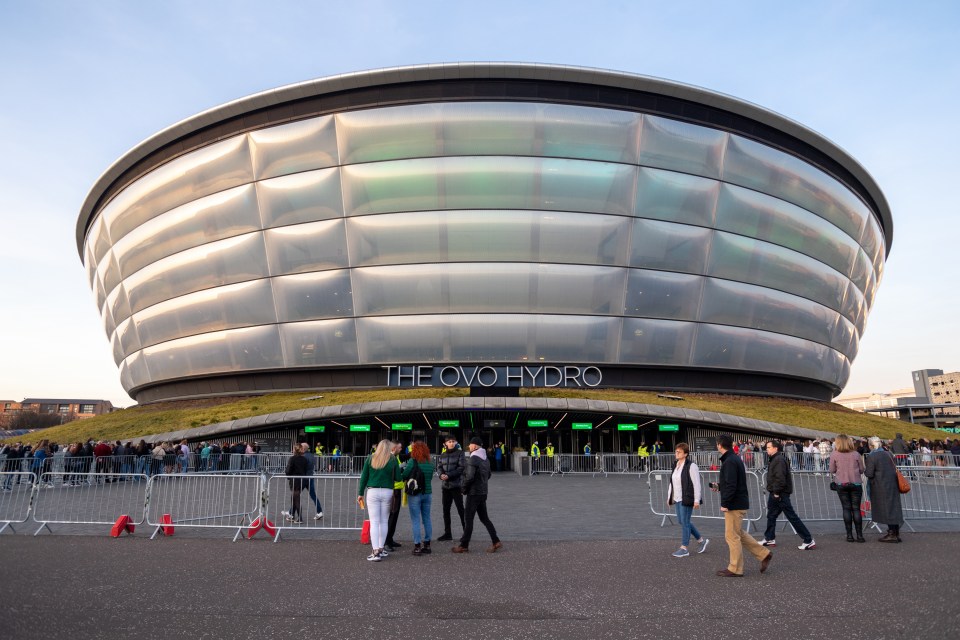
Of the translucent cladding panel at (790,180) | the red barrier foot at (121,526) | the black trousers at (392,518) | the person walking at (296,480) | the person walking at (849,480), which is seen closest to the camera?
the black trousers at (392,518)

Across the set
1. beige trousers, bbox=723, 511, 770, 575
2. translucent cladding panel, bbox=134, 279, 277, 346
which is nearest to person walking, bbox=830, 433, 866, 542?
beige trousers, bbox=723, 511, 770, 575

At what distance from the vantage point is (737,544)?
8.20 meters

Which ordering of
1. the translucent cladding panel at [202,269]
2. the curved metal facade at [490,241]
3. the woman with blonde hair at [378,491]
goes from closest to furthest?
the woman with blonde hair at [378,491], the curved metal facade at [490,241], the translucent cladding panel at [202,269]

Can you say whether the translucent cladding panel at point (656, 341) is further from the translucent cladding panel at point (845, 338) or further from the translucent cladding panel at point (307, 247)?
the translucent cladding panel at point (307, 247)

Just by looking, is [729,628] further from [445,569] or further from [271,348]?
[271,348]

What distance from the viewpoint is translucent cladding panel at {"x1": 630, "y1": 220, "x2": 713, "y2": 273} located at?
126ft

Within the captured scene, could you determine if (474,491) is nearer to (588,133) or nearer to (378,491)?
(378,491)

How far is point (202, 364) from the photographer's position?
1713 inches

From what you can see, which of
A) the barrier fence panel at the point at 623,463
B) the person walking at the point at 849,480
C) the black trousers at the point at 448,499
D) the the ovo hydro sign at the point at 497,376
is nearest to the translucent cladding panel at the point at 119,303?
the the ovo hydro sign at the point at 497,376

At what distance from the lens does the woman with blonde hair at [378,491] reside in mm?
9375

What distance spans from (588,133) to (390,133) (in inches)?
469

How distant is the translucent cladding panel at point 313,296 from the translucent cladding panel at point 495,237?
3045 mm

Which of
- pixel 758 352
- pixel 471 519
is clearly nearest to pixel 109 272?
pixel 758 352

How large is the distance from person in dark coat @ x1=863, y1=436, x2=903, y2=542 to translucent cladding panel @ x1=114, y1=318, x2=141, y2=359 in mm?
49330
